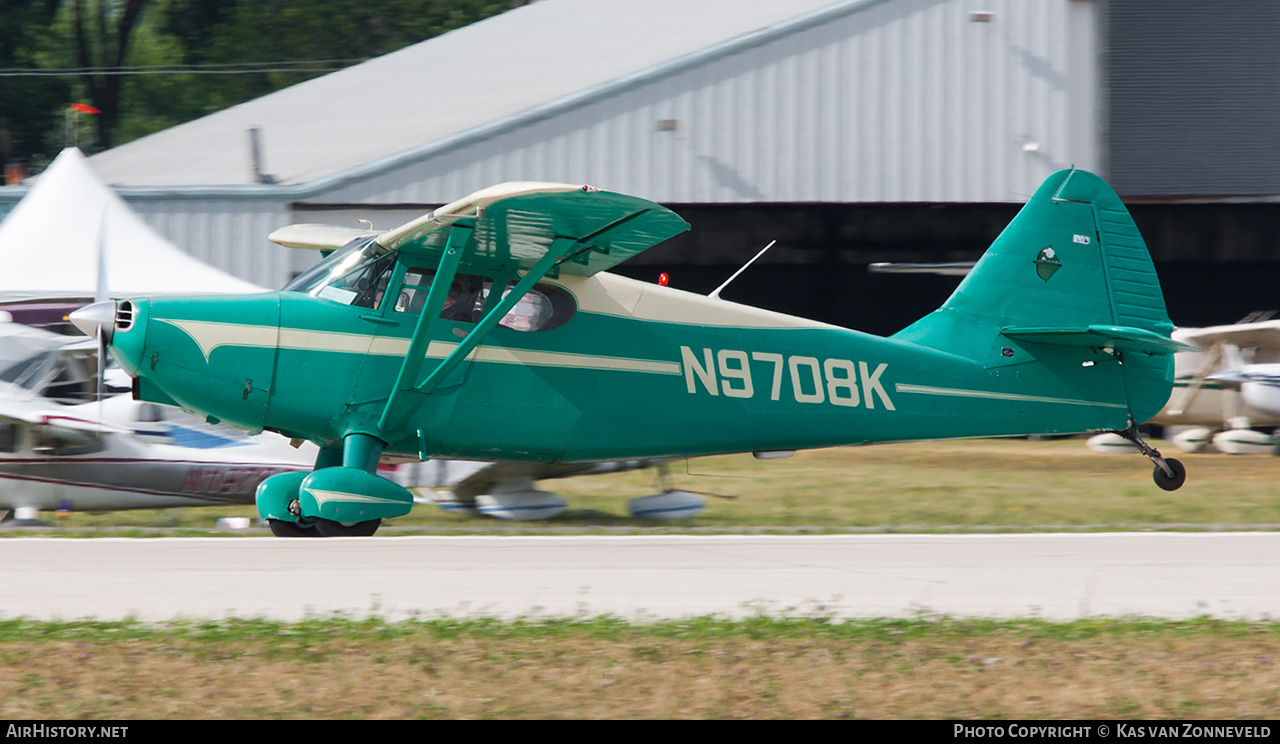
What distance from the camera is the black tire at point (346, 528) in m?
8.77

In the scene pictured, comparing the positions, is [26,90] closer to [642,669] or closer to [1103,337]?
[1103,337]

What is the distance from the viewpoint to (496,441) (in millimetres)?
9281

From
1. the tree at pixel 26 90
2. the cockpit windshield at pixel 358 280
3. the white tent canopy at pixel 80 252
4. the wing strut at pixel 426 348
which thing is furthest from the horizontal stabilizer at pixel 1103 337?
the tree at pixel 26 90

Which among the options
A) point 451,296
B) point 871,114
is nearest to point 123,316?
point 451,296

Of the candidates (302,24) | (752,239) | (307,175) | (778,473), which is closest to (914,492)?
(778,473)

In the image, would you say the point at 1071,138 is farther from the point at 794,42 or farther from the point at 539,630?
the point at 539,630

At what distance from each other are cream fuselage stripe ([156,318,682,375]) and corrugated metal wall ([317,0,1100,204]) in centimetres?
897

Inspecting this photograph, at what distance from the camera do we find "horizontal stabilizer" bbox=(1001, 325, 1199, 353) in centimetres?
1006

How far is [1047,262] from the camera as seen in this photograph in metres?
10.5

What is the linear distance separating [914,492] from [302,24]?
32.6 meters

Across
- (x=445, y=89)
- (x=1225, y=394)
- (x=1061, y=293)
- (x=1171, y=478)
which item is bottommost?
(x=1171, y=478)

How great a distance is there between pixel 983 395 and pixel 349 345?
486cm

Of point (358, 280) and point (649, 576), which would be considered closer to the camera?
point (649, 576)

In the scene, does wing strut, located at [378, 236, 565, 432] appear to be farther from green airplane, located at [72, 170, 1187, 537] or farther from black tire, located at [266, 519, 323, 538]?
black tire, located at [266, 519, 323, 538]
